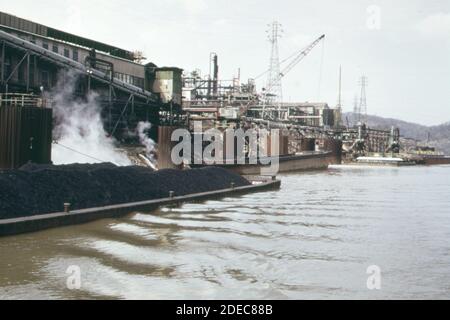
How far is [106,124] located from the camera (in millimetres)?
46875

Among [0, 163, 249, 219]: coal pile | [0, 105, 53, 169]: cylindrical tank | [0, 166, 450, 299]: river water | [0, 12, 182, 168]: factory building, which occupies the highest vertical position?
[0, 12, 182, 168]: factory building

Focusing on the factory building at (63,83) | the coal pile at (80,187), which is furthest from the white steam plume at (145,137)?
the coal pile at (80,187)

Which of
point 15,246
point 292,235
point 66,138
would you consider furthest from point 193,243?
point 66,138

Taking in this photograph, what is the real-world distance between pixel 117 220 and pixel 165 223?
6.21ft

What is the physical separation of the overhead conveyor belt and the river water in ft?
72.7

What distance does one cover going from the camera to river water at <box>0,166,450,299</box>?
10.5 metres

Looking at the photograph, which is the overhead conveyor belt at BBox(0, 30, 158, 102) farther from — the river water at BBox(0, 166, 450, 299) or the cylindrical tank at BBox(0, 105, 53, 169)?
the river water at BBox(0, 166, 450, 299)

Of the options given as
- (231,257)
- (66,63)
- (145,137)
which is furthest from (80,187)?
(145,137)

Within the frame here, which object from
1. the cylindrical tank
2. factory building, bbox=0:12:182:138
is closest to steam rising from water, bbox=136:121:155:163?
factory building, bbox=0:12:182:138

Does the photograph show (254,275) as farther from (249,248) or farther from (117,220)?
(117,220)

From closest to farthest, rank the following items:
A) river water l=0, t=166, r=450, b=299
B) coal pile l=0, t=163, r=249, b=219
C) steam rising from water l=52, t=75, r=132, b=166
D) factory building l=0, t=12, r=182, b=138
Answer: river water l=0, t=166, r=450, b=299, coal pile l=0, t=163, r=249, b=219, steam rising from water l=52, t=75, r=132, b=166, factory building l=0, t=12, r=182, b=138

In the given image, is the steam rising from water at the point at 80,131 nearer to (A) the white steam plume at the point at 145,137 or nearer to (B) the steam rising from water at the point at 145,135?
(A) the white steam plume at the point at 145,137

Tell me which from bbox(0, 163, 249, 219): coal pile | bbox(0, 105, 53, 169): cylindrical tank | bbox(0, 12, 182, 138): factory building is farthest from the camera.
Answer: bbox(0, 12, 182, 138): factory building

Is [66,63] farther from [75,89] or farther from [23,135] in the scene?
[23,135]
